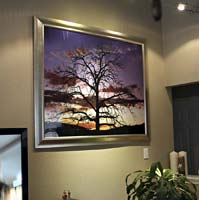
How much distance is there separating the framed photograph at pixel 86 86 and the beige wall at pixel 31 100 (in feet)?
0.29

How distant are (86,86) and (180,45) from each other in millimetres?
1288

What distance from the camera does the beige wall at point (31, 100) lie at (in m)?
2.88

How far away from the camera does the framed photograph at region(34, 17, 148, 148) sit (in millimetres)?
3043

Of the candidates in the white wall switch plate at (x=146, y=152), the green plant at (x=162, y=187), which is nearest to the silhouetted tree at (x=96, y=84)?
the white wall switch plate at (x=146, y=152)

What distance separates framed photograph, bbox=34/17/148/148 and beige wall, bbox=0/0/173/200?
0.29 feet

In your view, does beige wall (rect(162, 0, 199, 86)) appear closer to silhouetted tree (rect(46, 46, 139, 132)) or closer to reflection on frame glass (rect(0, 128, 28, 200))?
silhouetted tree (rect(46, 46, 139, 132))

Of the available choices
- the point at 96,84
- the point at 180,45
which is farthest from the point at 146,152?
the point at 180,45

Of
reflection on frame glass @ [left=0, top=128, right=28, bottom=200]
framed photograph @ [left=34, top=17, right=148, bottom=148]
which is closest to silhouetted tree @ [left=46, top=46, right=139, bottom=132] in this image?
framed photograph @ [left=34, top=17, right=148, bottom=148]

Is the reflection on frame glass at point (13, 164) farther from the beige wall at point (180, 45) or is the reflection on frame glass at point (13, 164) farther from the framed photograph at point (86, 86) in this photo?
the beige wall at point (180, 45)

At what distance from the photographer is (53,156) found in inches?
120

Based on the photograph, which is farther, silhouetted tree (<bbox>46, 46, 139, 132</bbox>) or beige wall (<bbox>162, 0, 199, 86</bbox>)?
beige wall (<bbox>162, 0, 199, 86</bbox>)

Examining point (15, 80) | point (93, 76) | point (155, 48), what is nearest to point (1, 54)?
point (15, 80)

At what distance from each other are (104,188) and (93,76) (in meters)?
1.10

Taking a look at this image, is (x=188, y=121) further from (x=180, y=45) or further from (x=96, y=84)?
(x=96, y=84)
